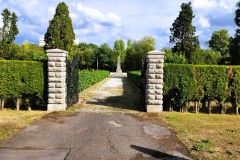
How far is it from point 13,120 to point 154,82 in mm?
6015

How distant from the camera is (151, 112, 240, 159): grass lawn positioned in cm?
659

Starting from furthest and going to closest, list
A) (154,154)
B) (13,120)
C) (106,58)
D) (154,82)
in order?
(106,58) < (154,82) < (13,120) < (154,154)

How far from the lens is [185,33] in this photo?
49969 millimetres

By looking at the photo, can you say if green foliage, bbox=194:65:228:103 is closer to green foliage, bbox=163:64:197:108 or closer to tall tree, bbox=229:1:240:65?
green foliage, bbox=163:64:197:108

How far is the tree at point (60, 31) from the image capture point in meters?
46.8

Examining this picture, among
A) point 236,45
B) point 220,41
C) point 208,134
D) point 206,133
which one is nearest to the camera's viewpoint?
point 208,134

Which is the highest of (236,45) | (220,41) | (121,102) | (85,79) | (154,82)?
(220,41)

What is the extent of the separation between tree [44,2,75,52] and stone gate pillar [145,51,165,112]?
1456 inches

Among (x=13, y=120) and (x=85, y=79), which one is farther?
(x=85, y=79)

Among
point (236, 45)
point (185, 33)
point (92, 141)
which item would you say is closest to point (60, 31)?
point (185, 33)

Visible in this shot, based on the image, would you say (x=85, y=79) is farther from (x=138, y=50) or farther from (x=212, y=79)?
(x=138, y=50)

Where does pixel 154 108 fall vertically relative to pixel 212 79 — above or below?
below

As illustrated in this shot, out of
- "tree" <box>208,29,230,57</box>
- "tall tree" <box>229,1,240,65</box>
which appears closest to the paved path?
"tall tree" <box>229,1,240,65</box>

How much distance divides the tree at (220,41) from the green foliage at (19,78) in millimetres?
71793
